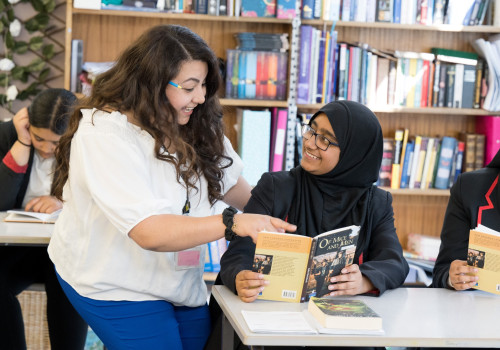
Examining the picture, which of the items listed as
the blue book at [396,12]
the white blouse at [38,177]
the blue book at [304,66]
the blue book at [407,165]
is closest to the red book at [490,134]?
the blue book at [407,165]

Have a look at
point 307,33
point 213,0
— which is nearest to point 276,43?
point 307,33

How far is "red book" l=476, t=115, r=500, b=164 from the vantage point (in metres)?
3.98

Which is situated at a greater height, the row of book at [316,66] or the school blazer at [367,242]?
the row of book at [316,66]

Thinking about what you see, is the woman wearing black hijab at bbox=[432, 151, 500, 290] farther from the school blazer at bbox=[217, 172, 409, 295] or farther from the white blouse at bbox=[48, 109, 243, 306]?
the white blouse at bbox=[48, 109, 243, 306]

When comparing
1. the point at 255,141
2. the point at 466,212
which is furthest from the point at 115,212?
the point at 255,141

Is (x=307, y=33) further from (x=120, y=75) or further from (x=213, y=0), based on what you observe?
(x=120, y=75)

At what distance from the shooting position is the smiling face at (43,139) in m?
2.88

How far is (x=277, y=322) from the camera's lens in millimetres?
1707

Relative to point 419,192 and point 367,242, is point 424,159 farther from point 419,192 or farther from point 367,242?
point 367,242

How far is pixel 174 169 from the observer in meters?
2.06

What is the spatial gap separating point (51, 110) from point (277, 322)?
1583mm

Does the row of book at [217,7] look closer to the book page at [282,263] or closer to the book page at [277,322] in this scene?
the book page at [282,263]

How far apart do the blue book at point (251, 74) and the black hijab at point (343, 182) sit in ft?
5.24

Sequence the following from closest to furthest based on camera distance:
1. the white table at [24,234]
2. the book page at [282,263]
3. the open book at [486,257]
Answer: the book page at [282,263] → the open book at [486,257] → the white table at [24,234]
